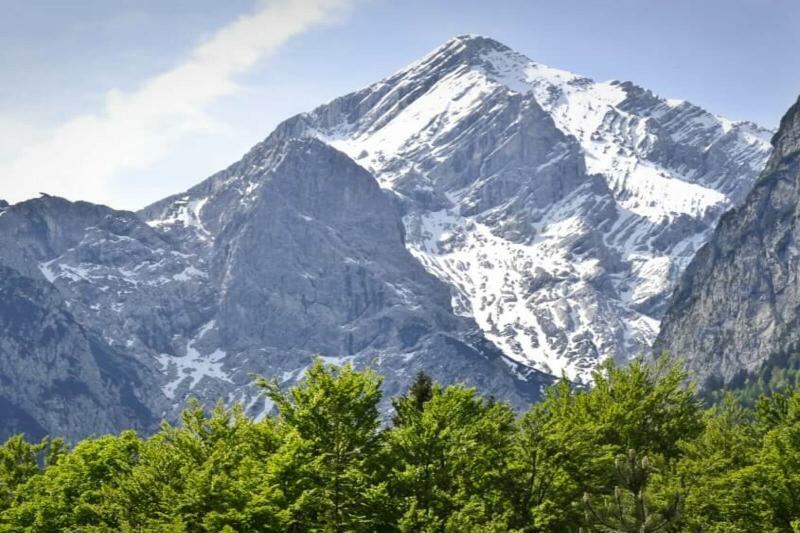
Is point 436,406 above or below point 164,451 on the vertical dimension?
above

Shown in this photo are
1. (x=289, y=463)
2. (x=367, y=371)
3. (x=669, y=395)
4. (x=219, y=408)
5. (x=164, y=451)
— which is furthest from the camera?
(x=669, y=395)

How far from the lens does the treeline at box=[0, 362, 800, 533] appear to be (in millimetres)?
48031

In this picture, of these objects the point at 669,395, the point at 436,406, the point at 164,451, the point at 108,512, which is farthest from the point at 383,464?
the point at 669,395

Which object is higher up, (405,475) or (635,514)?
(635,514)

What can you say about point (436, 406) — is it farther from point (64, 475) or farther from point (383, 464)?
point (64, 475)

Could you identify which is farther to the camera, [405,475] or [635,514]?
[405,475]

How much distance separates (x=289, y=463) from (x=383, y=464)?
7343 millimetres

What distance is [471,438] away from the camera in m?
55.0

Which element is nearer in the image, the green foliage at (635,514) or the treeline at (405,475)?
the green foliage at (635,514)

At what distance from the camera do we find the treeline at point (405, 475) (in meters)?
48.0

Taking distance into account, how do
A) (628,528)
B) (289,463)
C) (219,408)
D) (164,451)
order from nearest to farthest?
(628,528)
(289,463)
(164,451)
(219,408)

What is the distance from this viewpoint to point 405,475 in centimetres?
5097

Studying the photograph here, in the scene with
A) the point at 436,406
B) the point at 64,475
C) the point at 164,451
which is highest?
the point at 436,406

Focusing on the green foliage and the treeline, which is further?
the treeline
